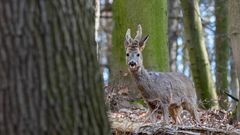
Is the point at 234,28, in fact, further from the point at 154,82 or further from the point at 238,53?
the point at 154,82

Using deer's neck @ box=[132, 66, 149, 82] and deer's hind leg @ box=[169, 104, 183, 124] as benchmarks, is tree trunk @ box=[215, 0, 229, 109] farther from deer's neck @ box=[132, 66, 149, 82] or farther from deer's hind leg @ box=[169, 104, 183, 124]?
deer's neck @ box=[132, 66, 149, 82]

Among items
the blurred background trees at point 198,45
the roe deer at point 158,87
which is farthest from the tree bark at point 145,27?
the roe deer at point 158,87

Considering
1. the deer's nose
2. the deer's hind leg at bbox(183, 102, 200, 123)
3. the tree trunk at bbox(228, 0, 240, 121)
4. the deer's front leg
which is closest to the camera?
the tree trunk at bbox(228, 0, 240, 121)

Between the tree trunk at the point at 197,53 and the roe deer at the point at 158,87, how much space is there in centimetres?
446

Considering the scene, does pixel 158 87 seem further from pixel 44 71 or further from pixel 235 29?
pixel 44 71

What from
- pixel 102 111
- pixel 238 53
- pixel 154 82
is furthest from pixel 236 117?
pixel 102 111

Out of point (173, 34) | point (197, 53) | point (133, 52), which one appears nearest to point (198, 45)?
point (197, 53)

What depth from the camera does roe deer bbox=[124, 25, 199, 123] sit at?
9.82 metres

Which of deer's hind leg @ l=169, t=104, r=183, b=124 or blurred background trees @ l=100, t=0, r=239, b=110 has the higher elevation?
blurred background trees @ l=100, t=0, r=239, b=110

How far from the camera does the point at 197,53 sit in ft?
48.7

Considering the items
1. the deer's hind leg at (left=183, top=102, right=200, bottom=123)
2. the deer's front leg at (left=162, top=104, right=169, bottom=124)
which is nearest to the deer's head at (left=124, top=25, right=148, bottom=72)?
the deer's front leg at (left=162, top=104, right=169, bottom=124)

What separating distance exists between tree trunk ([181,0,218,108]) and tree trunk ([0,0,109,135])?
35.0ft

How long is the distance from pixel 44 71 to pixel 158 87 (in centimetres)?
602

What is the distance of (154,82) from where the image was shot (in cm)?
999
